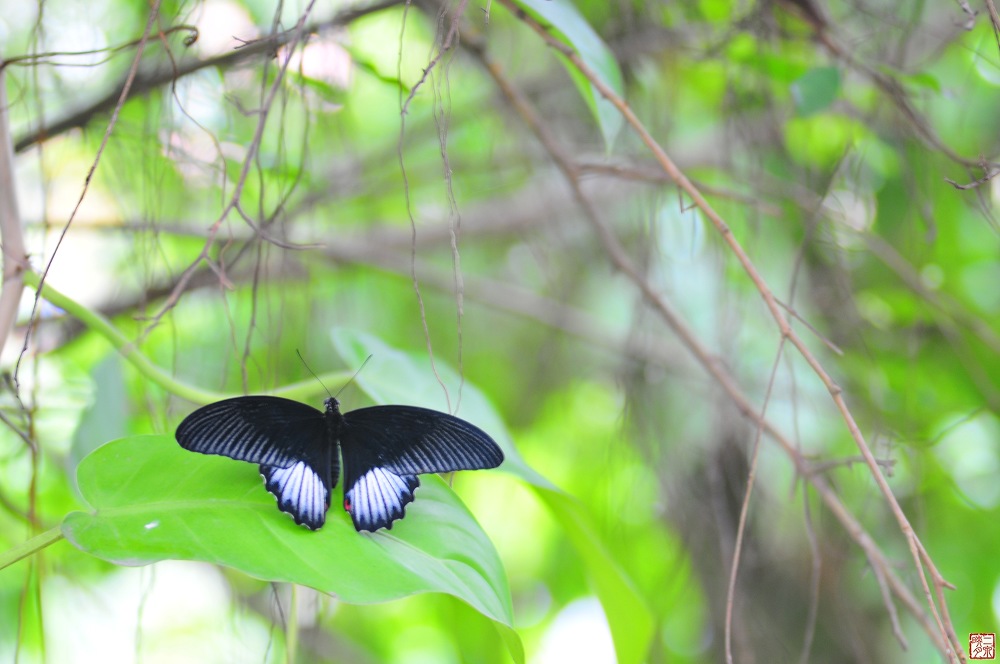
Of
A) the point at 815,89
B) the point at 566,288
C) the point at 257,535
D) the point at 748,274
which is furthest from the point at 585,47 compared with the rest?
the point at 566,288

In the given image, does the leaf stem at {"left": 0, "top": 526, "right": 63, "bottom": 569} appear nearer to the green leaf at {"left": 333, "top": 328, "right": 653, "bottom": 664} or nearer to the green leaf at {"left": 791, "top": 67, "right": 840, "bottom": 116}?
the green leaf at {"left": 333, "top": 328, "right": 653, "bottom": 664}

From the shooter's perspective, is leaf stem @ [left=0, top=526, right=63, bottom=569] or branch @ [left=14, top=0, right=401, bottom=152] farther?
branch @ [left=14, top=0, right=401, bottom=152]

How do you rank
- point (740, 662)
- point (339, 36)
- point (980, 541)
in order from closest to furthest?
point (339, 36), point (740, 662), point (980, 541)

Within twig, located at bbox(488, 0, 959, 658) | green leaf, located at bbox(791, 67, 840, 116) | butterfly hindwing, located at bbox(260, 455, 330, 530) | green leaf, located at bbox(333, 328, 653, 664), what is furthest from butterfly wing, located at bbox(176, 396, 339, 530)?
green leaf, located at bbox(791, 67, 840, 116)

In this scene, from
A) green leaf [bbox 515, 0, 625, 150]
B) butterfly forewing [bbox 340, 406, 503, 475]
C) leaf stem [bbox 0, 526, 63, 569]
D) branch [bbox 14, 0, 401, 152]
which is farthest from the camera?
branch [bbox 14, 0, 401, 152]

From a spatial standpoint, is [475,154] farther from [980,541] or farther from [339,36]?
[980,541]

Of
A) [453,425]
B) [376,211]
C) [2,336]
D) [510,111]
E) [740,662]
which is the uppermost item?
[376,211]

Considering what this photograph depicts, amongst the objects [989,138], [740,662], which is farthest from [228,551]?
[989,138]

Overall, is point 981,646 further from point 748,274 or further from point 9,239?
point 9,239
